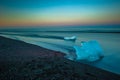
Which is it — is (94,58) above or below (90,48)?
below

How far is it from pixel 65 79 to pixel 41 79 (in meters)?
0.87

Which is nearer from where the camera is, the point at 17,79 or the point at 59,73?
the point at 17,79

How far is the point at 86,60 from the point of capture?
9867mm

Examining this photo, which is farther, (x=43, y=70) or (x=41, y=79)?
(x=43, y=70)

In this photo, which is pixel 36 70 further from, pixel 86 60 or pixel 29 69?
pixel 86 60

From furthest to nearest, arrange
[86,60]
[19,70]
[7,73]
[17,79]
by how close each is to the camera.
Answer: [86,60]
[19,70]
[7,73]
[17,79]

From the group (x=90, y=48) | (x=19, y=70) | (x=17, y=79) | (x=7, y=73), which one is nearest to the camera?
(x=17, y=79)

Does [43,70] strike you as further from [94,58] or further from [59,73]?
[94,58]

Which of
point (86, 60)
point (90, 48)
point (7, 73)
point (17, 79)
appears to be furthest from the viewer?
point (90, 48)

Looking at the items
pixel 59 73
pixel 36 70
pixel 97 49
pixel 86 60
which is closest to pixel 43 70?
pixel 36 70

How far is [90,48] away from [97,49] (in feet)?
2.32

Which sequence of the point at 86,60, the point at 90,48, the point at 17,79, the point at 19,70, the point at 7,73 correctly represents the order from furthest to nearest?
the point at 90,48
the point at 86,60
the point at 19,70
the point at 7,73
the point at 17,79

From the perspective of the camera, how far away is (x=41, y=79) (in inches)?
214

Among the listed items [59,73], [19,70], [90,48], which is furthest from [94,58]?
[19,70]
